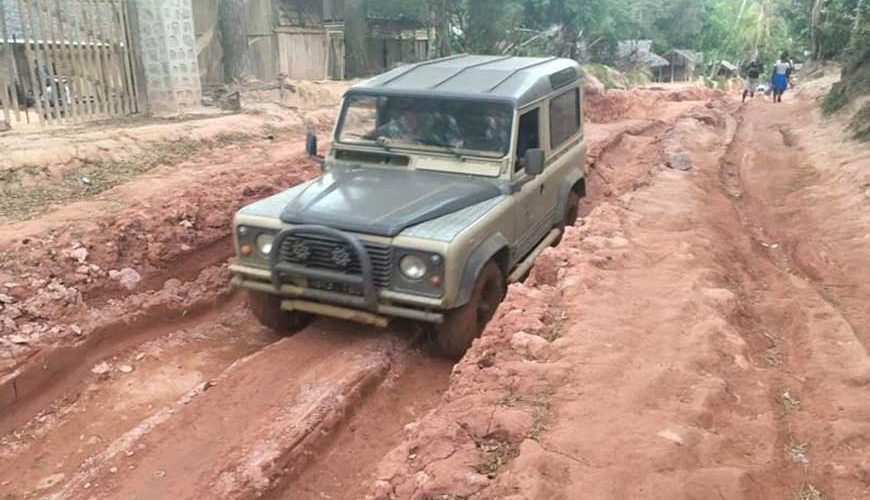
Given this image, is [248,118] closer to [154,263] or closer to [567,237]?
[154,263]

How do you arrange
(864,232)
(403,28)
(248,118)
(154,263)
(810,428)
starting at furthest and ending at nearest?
1. (403,28)
2. (248,118)
3. (864,232)
4. (154,263)
5. (810,428)

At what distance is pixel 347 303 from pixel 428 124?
179cm

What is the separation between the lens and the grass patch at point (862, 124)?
36.8 feet

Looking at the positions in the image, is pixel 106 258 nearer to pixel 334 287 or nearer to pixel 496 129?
pixel 334 287

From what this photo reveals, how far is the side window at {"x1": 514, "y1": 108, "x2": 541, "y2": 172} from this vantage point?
5.97 m

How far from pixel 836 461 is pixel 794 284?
3025mm

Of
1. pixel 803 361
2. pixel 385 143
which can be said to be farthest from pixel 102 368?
pixel 803 361

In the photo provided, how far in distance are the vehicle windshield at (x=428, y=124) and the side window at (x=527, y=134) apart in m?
0.16

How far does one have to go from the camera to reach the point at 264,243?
537 centimetres

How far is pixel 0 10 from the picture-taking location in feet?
30.8

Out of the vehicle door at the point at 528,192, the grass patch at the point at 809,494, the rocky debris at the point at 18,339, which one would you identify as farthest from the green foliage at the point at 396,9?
the grass patch at the point at 809,494

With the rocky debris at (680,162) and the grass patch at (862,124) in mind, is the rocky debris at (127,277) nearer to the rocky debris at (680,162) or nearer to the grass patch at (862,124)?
the rocky debris at (680,162)

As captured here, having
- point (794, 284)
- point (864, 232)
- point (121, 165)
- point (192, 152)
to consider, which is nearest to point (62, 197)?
point (121, 165)

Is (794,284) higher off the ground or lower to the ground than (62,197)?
lower
